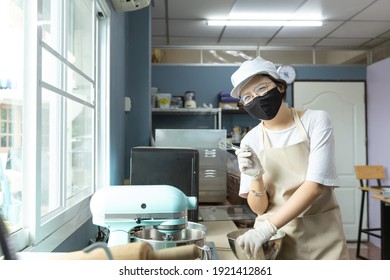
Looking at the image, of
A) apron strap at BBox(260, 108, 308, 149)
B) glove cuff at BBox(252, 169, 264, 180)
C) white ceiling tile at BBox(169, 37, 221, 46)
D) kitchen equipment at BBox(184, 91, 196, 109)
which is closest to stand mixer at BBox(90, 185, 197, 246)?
glove cuff at BBox(252, 169, 264, 180)

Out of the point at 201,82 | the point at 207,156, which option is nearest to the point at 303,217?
the point at 207,156

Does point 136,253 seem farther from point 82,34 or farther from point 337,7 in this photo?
point 337,7

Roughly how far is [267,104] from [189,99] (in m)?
1.94

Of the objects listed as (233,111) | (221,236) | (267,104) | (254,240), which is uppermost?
(233,111)

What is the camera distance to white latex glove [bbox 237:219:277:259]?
2.48 ft

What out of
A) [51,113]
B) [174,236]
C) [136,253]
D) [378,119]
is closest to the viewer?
[136,253]

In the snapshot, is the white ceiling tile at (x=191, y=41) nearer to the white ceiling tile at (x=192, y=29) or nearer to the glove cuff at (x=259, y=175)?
the white ceiling tile at (x=192, y=29)

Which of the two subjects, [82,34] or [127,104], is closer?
[82,34]

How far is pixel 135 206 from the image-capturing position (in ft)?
1.93

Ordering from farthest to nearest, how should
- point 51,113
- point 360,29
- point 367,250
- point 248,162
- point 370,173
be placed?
1. point 367,250
2. point 370,173
3. point 360,29
4. point 51,113
5. point 248,162

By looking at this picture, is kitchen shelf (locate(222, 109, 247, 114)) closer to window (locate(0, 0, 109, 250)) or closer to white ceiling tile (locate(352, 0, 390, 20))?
white ceiling tile (locate(352, 0, 390, 20))

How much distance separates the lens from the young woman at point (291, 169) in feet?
2.89
